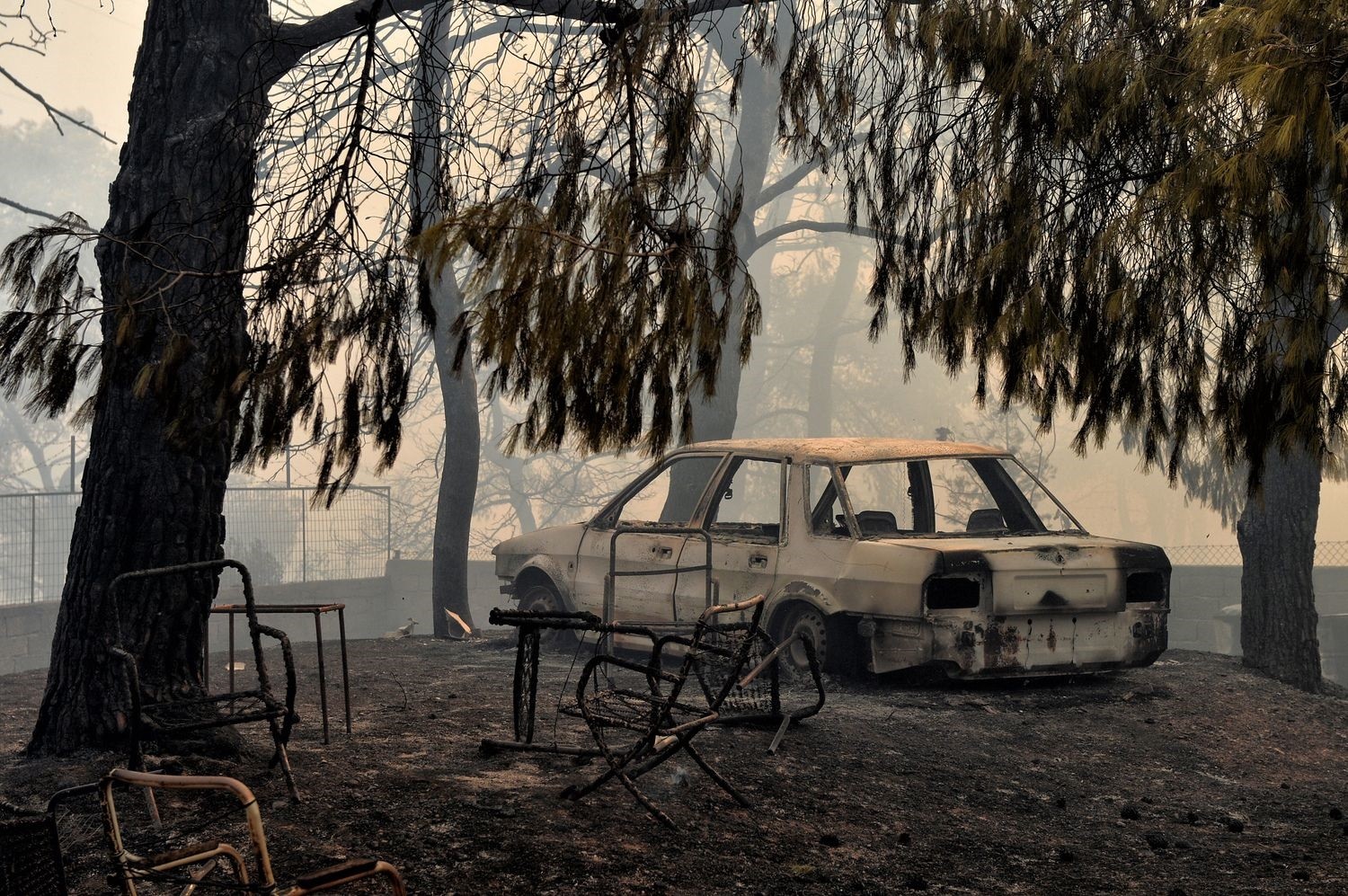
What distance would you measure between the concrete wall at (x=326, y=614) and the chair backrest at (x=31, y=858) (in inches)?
→ 609

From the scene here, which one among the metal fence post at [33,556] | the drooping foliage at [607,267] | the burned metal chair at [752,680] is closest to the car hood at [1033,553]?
the burned metal chair at [752,680]

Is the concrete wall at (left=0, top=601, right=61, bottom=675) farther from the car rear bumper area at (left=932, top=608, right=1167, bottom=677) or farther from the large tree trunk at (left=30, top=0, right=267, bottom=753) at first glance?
the car rear bumper area at (left=932, top=608, right=1167, bottom=677)

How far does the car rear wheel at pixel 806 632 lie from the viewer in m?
8.87

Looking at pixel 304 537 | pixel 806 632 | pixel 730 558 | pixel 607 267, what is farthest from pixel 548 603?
pixel 304 537

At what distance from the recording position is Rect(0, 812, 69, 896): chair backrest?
118 inches

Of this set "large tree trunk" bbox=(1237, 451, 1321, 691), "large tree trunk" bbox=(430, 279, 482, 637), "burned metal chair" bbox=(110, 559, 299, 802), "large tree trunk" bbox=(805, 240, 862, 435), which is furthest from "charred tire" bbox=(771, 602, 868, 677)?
"large tree trunk" bbox=(805, 240, 862, 435)

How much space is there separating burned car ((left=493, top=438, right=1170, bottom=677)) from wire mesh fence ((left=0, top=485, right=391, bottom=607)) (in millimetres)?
9979

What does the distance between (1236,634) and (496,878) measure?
19492mm

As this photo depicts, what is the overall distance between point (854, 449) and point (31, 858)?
6.95 m

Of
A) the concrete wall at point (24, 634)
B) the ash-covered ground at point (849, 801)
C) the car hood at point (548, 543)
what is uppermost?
the car hood at point (548, 543)

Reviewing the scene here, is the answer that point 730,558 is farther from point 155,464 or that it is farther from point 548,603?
point 155,464

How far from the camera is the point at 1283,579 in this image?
1152 centimetres

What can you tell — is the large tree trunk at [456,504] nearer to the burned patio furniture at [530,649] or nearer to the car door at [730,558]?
the car door at [730,558]

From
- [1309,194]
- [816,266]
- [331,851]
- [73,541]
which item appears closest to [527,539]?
[73,541]
